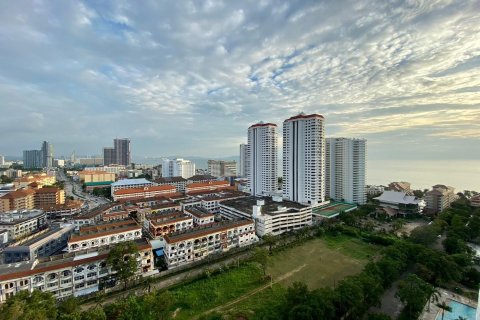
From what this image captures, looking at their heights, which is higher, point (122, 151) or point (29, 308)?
point (122, 151)

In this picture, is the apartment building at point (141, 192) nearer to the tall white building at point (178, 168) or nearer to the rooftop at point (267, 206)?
the rooftop at point (267, 206)

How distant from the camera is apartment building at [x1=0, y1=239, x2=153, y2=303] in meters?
12.2

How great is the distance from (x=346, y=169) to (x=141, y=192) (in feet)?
101

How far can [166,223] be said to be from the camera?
21453 mm

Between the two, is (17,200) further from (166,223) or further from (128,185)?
(166,223)

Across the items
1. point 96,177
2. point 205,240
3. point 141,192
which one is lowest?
point 205,240

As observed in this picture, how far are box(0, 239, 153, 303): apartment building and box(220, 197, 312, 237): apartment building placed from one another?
10.5 meters

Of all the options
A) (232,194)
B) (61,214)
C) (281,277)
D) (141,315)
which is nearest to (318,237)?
(281,277)

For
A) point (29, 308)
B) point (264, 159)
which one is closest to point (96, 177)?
point (264, 159)

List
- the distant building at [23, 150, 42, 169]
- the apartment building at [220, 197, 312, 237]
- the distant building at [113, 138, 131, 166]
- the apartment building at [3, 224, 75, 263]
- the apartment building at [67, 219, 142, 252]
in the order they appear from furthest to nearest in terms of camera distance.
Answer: the distant building at [23, 150, 42, 169] < the distant building at [113, 138, 131, 166] < the apartment building at [220, 197, 312, 237] < the apartment building at [67, 219, 142, 252] < the apartment building at [3, 224, 75, 263]

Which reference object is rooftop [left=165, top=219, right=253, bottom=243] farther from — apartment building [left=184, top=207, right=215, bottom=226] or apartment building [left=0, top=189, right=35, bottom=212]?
apartment building [left=0, top=189, right=35, bottom=212]

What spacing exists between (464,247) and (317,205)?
1459 cm

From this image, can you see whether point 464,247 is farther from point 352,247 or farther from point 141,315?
point 141,315

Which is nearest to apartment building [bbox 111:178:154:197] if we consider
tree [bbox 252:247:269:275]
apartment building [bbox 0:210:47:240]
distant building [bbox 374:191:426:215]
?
apartment building [bbox 0:210:47:240]
